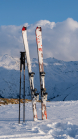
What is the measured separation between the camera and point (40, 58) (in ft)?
21.2

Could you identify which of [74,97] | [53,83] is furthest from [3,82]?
[74,97]

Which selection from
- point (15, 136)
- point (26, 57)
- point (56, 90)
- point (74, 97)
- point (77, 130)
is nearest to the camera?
point (15, 136)

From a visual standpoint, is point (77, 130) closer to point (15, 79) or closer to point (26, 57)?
point (26, 57)

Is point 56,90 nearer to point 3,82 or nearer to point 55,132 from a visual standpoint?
point 3,82

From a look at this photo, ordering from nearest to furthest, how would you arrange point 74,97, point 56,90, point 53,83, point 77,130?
point 77,130 < point 74,97 < point 56,90 < point 53,83

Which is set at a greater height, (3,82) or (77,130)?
(77,130)

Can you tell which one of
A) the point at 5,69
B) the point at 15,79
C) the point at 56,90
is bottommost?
the point at 56,90

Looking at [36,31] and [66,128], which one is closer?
[66,128]

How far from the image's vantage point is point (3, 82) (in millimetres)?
179375

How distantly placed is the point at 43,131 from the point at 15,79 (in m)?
180

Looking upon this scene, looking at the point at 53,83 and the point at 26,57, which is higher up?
the point at 26,57

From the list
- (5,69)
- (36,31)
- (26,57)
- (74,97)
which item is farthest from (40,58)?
(5,69)

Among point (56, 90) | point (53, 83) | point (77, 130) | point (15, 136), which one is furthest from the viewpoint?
point (53, 83)

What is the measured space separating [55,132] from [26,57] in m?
3.07
